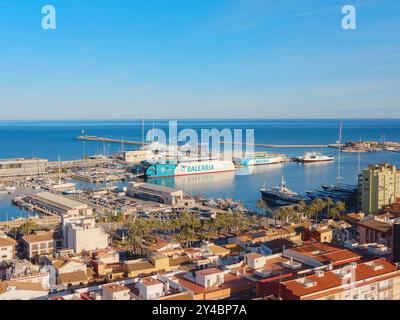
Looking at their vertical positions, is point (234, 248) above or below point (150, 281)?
below

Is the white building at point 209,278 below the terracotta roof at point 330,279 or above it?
below

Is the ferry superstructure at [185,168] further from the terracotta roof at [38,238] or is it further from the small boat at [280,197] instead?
the terracotta roof at [38,238]

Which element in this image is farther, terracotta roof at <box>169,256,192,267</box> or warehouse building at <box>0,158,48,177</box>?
warehouse building at <box>0,158,48,177</box>

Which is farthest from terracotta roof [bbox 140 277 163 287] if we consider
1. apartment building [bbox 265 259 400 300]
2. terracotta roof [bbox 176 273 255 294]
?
apartment building [bbox 265 259 400 300]

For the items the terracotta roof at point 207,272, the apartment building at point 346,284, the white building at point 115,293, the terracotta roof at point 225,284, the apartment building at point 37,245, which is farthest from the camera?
the apartment building at point 37,245

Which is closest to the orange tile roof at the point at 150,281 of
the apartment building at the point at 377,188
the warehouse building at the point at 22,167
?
the apartment building at the point at 377,188

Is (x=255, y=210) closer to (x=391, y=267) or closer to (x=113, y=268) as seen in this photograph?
(x=113, y=268)

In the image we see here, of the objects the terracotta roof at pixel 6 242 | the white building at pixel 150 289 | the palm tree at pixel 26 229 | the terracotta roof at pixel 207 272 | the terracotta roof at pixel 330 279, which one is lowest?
the palm tree at pixel 26 229

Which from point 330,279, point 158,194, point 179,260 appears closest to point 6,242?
point 179,260

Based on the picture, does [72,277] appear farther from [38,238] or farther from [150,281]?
[38,238]

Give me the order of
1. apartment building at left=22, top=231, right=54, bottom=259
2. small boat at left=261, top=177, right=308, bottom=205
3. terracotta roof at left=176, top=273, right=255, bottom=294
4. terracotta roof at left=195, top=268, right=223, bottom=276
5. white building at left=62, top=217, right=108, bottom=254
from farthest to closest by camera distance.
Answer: small boat at left=261, top=177, right=308, bottom=205 < apartment building at left=22, top=231, right=54, bottom=259 < white building at left=62, top=217, right=108, bottom=254 < terracotta roof at left=195, top=268, right=223, bottom=276 < terracotta roof at left=176, top=273, right=255, bottom=294

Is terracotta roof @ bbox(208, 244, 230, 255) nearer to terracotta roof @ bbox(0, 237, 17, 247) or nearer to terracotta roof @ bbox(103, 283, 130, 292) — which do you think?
terracotta roof @ bbox(103, 283, 130, 292)
